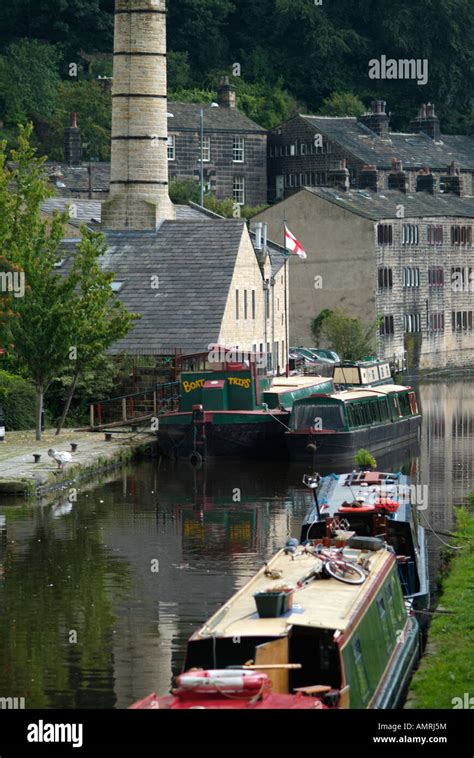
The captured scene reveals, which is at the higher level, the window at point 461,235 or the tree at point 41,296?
the window at point 461,235

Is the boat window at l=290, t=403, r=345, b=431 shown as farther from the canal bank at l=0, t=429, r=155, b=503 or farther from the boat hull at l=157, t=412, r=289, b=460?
the canal bank at l=0, t=429, r=155, b=503

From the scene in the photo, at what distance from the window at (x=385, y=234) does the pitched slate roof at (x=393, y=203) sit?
1.73ft

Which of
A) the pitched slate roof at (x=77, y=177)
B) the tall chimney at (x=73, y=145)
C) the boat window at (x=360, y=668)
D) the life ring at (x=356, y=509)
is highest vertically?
the tall chimney at (x=73, y=145)

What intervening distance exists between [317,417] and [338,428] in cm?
76

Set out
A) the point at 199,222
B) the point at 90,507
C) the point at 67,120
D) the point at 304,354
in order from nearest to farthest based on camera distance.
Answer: the point at 90,507
the point at 199,222
the point at 304,354
the point at 67,120

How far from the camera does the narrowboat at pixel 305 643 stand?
1864 cm

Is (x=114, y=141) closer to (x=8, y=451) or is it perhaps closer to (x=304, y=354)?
(x=304, y=354)

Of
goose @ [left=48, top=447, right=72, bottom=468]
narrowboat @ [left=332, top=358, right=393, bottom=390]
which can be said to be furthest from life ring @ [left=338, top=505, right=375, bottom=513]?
narrowboat @ [left=332, top=358, right=393, bottom=390]

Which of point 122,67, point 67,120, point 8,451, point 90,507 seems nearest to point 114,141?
point 122,67

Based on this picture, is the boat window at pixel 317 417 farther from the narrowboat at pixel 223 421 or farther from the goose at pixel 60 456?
the goose at pixel 60 456

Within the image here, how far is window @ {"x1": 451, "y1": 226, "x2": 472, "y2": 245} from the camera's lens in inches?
3812

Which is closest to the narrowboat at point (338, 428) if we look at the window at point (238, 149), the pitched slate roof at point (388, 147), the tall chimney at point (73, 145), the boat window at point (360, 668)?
the boat window at point (360, 668)
